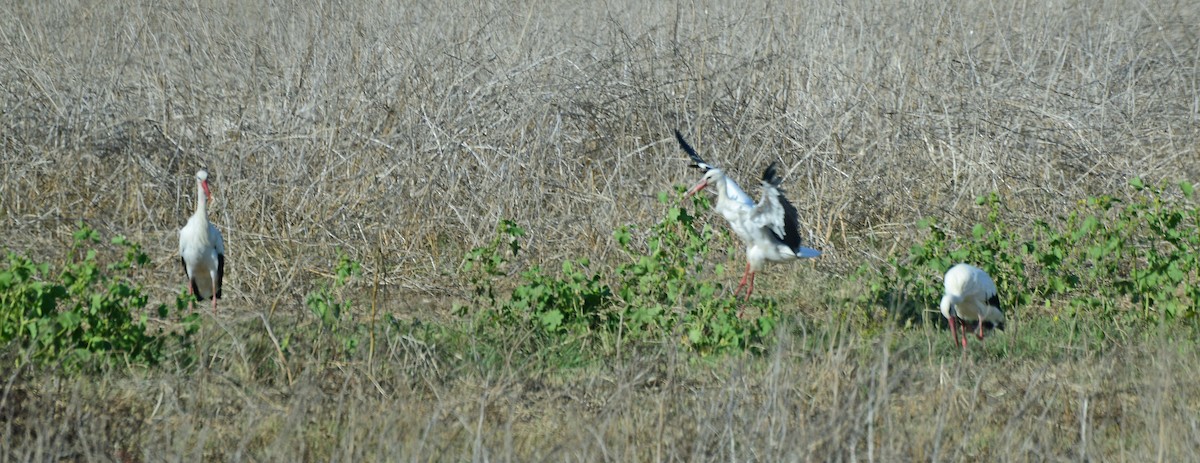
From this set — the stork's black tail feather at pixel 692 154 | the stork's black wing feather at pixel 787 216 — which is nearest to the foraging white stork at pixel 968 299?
the stork's black wing feather at pixel 787 216

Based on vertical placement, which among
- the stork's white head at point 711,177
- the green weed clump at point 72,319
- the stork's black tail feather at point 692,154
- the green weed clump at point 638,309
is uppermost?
Answer: the stork's black tail feather at point 692,154

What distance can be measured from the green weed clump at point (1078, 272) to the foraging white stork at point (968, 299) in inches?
4.4

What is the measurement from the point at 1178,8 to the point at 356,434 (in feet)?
23.8

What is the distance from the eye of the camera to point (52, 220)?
5832 mm

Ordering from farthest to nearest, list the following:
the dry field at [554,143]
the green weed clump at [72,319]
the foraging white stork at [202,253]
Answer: the foraging white stork at [202,253], the dry field at [554,143], the green weed clump at [72,319]

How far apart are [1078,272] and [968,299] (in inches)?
28.9

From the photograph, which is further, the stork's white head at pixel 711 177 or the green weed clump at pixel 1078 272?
the stork's white head at pixel 711 177

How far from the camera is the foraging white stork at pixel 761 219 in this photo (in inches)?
216

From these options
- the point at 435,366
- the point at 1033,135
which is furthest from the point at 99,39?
the point at 1033,135

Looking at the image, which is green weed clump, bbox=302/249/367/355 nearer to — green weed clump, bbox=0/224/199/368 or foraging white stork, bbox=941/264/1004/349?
green weed clump, bbox=0/224/199/368

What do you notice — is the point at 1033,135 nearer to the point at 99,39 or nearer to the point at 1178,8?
the point at 1178,8

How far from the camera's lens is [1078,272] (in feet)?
17.6

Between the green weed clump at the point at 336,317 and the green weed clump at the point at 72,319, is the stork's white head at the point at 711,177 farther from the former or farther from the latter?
the green weed clump at the point at 72,319

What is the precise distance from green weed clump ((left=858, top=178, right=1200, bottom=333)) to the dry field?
0.15 m
